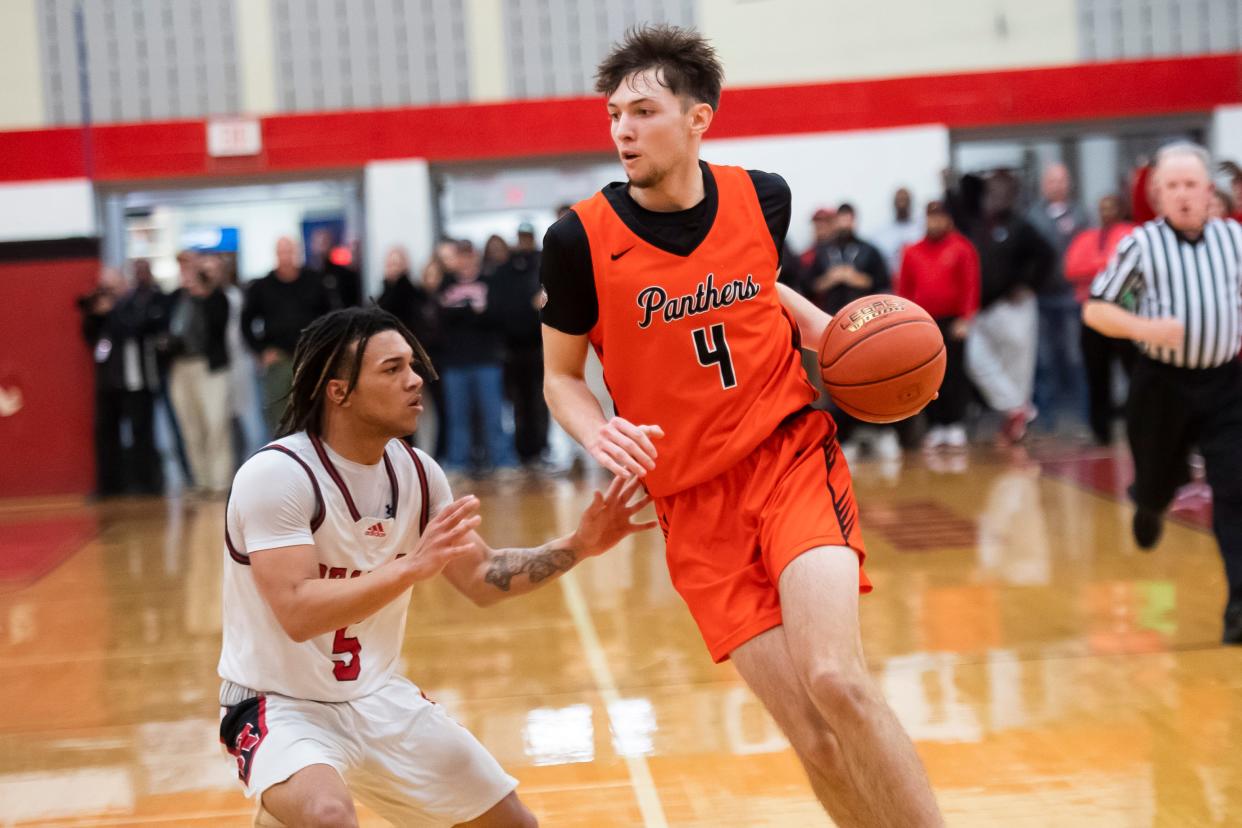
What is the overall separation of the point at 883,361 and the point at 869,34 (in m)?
10.5

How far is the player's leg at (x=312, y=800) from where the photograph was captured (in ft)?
9.69

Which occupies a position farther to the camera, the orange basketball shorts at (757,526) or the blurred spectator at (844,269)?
the blurred spectator at (844,269)

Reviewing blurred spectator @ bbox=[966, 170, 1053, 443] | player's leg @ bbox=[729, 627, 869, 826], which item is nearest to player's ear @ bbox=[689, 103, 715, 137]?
player's leg @ bbox=[729, 627, 869, 826]

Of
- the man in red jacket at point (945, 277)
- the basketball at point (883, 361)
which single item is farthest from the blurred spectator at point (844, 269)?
the basketball at point (883, 361)

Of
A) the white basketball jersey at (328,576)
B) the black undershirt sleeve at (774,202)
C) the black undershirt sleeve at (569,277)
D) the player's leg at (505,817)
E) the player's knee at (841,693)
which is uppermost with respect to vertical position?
the black undershirt sleeve at (774,202)

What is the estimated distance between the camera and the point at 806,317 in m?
3.79

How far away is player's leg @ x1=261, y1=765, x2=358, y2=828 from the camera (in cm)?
295

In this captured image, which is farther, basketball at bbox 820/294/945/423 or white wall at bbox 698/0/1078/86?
white wall at bbox 698/0/1078/86

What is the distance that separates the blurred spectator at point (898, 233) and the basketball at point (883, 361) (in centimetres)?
879

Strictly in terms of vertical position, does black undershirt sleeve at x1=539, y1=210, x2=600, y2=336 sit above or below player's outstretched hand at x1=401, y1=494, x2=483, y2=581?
above

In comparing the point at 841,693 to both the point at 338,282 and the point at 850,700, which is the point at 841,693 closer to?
the point at 850,700

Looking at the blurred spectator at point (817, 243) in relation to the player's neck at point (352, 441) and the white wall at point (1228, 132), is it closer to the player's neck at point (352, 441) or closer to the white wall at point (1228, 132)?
the white wall at point (1228, 132)

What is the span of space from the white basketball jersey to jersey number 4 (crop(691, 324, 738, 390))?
78cm

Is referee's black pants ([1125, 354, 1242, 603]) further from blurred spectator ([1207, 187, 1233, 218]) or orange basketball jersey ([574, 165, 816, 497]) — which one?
orange basketball jersey ([574, 165, 816, 497])
